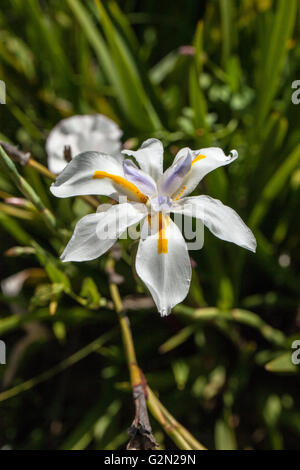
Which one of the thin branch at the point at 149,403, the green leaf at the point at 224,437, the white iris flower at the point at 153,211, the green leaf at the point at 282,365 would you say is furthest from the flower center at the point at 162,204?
the green leaf at the point at 224,437

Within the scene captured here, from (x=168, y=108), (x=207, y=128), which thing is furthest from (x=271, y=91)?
(x=168, y=108)

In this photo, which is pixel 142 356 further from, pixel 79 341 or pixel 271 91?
pixel 271 91

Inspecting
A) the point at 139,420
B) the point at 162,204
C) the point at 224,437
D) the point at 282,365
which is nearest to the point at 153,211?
the point at 162,204

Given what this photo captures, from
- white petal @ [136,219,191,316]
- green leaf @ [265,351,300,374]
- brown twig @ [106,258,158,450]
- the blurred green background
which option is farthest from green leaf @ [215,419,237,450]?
white petal @ [136,219,191,316]

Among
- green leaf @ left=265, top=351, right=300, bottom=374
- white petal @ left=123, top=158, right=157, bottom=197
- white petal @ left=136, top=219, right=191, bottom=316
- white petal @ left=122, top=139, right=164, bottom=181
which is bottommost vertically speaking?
green leaf @ left=265, top=351, right=300, bottom=374

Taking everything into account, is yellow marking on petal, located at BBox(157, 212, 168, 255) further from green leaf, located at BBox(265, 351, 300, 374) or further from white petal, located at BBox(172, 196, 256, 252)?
green leaf, located at BBox(265, 351, 300, 374)
